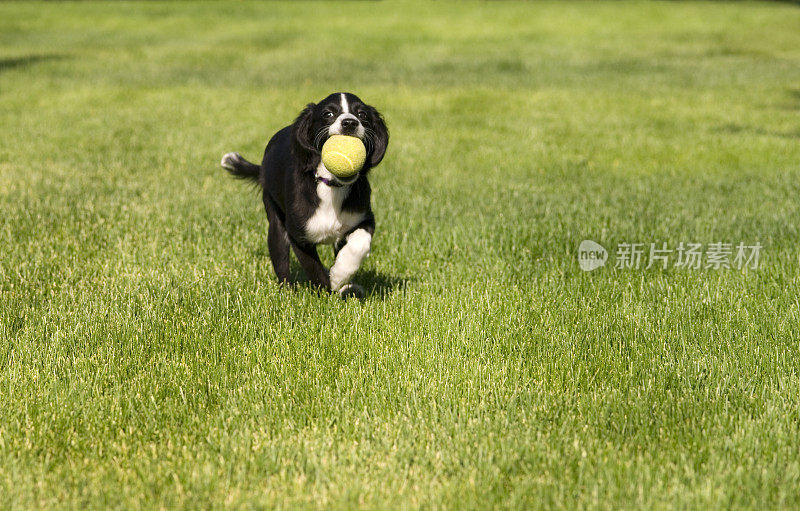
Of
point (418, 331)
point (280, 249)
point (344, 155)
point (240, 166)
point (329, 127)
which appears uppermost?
point (329, 127)

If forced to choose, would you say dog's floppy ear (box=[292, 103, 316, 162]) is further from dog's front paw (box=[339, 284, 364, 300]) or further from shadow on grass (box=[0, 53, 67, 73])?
shadow on grass (box=[0, 53, 67, 73])

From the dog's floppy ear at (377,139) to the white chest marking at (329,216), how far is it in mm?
267

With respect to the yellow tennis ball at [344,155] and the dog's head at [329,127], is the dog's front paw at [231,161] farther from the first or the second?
the yellow tennis ball at [344,155]

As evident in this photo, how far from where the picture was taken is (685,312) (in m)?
5.05

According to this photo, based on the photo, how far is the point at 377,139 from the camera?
4938mm

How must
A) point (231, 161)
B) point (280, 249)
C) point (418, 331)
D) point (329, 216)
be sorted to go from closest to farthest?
point (418, 331), point (329, 216), point (280, 249), point (231, 161)

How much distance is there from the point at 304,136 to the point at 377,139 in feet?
1.58

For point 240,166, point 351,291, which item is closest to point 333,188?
point 351,291

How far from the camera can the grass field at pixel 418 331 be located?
3180 millimetres

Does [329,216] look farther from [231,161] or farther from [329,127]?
[231,161]

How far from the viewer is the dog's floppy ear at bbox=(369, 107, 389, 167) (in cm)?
486

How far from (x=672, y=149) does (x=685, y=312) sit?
7169mm

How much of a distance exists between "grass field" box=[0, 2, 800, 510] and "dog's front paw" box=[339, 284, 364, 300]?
150mm

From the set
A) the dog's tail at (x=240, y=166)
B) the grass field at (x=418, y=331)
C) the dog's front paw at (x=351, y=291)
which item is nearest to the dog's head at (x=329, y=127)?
the dog's front paw at (x=351, y=291)
